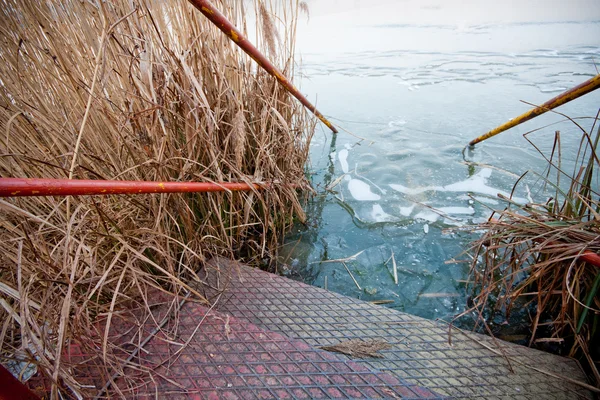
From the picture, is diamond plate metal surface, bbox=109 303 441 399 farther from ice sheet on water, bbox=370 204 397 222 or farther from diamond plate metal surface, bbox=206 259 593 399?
ice sheet on water, bbox=370 204 397 222

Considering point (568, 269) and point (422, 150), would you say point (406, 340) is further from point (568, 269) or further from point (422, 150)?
point (422, 150)

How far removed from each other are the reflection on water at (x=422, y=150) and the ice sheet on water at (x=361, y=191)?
20mm

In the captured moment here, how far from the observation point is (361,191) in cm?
305

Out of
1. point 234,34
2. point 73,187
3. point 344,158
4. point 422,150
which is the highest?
point 234,34

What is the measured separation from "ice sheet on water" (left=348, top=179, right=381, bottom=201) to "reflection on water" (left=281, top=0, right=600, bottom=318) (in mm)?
20

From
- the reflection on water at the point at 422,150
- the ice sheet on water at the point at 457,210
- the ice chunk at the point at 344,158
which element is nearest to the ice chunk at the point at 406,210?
the reflection on water at the point at 422,150

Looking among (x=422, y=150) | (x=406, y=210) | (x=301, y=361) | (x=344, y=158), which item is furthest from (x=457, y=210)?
(x=301, y=361)

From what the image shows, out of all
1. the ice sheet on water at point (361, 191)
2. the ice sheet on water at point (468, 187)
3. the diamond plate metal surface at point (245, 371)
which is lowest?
the diamond plate metal surface at point (245, 371)

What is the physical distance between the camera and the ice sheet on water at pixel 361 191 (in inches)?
116

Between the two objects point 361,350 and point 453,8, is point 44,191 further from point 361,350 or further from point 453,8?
point 453,8

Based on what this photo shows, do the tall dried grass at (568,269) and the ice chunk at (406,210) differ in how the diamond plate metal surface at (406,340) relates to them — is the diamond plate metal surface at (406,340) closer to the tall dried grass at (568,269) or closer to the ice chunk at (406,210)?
the tall dried grass at (568,269)

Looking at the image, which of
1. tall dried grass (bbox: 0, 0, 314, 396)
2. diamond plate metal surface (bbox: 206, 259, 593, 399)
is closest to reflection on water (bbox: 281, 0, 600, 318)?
diamond plate metal surface (bbox: 206, 259, 593, 399)

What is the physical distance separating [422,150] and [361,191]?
3.97 ft

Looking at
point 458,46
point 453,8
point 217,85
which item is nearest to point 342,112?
point 217,85
